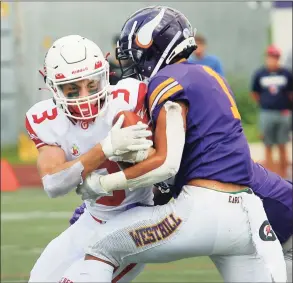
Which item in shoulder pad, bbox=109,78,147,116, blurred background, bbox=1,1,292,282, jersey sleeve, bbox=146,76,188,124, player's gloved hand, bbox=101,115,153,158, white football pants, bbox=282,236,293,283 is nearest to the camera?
player's gloved hand, bbox=101,115,153,158

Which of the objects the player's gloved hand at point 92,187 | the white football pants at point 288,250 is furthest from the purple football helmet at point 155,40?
the white football pants at point 288,250

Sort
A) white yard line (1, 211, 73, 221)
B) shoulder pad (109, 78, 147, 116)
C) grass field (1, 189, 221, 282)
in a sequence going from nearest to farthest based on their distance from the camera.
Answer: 1. shoulder pad (109, 78, 147, 116)
2. grass field (1, 189, 221, 282)
3. white yard line (1, 211, 73, 221)

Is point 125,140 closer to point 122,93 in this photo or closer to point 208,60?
point 122,93

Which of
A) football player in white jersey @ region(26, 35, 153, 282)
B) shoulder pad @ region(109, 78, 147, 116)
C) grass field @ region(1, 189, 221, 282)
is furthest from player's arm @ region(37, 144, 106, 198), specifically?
grass field @ region(1, 189, 221, 282)

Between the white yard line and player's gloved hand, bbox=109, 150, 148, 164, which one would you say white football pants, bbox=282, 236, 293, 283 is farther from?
the white yard line

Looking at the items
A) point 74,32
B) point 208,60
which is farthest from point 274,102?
point 74,32

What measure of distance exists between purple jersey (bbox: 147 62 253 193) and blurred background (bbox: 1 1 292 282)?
17.9 feet

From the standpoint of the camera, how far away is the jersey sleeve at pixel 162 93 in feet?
12.4

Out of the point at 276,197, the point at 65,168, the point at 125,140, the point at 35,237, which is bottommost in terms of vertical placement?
the point at 35,237

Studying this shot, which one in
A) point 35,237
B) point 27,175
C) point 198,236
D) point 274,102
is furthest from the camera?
point 27,175

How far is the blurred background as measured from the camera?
453 inches

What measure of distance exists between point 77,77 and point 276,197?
1.31 metres

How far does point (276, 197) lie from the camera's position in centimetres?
464

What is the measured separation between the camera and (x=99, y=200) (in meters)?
4.06
